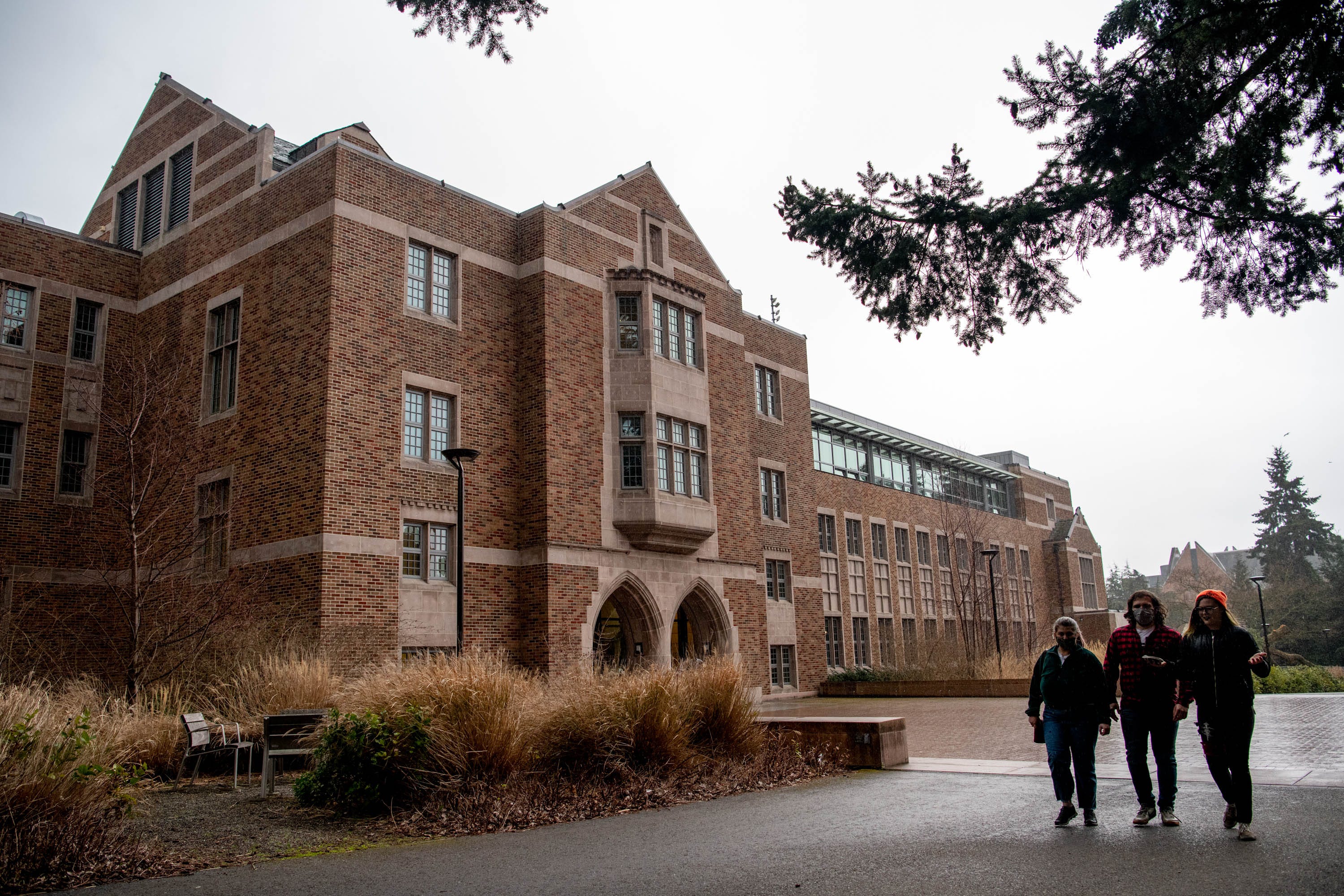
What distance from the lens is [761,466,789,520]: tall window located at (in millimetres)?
30078

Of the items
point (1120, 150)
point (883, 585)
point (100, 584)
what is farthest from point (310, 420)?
point (883, 585)

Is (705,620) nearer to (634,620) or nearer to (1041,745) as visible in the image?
(634,620)

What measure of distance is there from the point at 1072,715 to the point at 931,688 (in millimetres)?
19692

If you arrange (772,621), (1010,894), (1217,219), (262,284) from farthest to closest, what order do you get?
(772,621)
(262,284)
(1217,219)
(1010,894)

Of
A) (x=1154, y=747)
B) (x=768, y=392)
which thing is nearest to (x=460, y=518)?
(x=1154, y=747)

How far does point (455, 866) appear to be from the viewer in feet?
23.1

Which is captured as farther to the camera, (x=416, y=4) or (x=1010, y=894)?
(x=416, y=4)

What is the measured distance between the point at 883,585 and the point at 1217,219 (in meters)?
32.2

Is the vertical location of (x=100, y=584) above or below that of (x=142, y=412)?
below

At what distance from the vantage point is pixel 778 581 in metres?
30.0

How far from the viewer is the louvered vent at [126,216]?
25359 millimetres

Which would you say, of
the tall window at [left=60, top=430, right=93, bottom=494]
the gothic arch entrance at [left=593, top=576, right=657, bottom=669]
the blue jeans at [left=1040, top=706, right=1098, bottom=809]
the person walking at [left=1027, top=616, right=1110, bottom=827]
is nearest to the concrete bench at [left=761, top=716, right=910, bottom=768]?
the person walking at [left=1027, top=616, right=1110, bottom=827]

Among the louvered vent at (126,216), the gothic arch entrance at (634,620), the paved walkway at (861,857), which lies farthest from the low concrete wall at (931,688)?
the louvered vent at (126,216)

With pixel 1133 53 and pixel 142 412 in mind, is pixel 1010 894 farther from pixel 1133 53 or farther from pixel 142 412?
pixel 142 412
